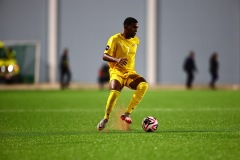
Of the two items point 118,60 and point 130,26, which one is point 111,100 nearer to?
point 118,60

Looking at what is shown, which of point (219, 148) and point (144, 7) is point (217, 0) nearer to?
point (144, 7)

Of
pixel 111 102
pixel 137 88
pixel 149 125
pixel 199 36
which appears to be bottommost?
pixel 149 125

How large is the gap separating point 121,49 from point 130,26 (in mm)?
467

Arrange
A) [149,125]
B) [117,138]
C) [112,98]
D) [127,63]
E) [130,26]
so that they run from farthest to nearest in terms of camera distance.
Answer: [127,63]
[130,26]
[112,98]
[149,125]
[117,138]

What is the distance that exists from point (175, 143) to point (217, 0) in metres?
29.8

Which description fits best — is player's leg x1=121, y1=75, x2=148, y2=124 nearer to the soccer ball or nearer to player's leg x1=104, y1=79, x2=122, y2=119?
player's leg x1=104, y1=79, x2=122, y2=119

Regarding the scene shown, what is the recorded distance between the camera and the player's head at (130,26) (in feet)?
37.7

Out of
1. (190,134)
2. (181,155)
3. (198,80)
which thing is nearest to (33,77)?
(198,80)

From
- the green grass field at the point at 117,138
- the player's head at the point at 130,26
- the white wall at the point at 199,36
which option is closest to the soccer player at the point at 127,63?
the player's head at the point at 130,26

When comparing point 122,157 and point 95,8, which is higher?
point 95,8

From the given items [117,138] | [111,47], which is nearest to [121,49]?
[111,47]

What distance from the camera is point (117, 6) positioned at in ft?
130

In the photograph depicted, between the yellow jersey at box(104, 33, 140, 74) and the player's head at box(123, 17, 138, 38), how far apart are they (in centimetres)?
16

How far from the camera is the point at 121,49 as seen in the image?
1170 cm
